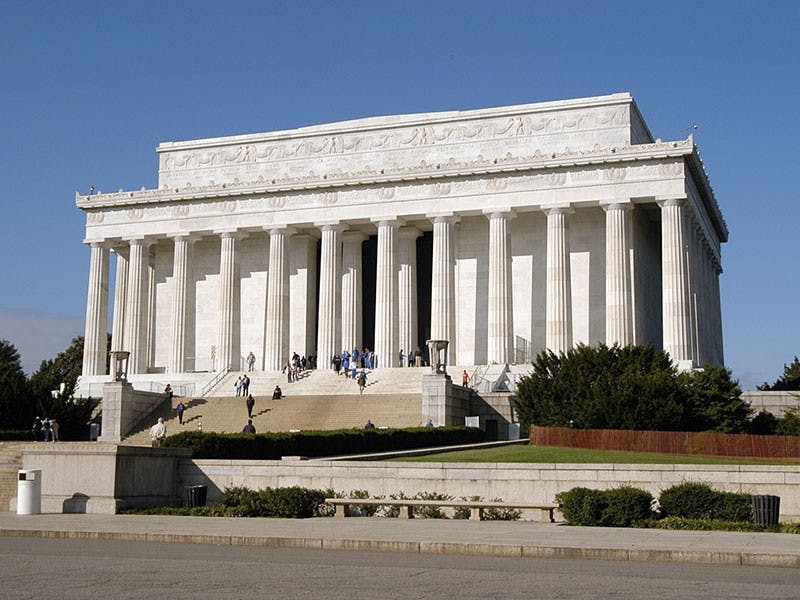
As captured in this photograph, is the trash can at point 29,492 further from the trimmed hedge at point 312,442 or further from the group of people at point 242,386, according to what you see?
the group of people at point 242,386

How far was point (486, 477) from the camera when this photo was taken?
28.8 meters

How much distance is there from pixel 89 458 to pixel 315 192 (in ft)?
152

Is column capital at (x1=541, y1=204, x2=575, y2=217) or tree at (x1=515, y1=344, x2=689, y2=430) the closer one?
tree at (x1=515, y1=344, x2=689, y2=430)

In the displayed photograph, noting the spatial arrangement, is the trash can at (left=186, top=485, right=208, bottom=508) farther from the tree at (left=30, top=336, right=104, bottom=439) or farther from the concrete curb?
the tree at (left=30, top=336, right=104, bottom=439)

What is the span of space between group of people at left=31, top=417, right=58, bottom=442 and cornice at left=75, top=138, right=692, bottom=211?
1036 inches

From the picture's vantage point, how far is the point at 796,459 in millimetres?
36156

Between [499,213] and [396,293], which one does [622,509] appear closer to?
[499,213]

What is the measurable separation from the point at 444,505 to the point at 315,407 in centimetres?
3011

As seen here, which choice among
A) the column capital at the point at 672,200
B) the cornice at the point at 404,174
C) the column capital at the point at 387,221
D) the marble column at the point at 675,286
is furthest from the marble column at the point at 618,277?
the column capital at the point at 387,221

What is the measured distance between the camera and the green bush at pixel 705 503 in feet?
83.6

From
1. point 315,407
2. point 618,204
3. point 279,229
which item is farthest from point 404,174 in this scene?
point 315,407

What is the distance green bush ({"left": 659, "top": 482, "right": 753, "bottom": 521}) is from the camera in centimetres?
2547

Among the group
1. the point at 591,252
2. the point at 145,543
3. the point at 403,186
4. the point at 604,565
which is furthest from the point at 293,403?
the point at 604,565

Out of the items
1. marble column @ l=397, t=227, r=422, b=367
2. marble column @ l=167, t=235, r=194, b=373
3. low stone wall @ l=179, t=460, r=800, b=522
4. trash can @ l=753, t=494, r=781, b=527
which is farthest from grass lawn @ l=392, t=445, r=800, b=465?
marble column @ l=167, t=235, r=194, b=373
